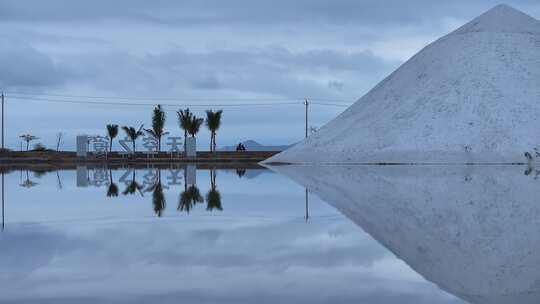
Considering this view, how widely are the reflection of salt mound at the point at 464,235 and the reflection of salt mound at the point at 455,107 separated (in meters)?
29.0

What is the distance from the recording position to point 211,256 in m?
7.86

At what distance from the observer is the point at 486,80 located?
5259cm

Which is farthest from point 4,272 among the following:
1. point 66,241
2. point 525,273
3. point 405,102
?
point 405,102

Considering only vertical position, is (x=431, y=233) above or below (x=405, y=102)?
below

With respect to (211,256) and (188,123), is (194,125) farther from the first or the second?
(211,256)

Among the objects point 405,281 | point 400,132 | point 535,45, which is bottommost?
point 405,281

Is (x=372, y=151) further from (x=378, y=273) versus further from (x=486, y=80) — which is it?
(x=378, y=273)

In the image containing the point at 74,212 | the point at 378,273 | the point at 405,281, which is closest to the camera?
the point at 405,281

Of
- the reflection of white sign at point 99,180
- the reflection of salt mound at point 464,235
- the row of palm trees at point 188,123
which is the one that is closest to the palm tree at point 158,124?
the row of palm trees at point 188,123

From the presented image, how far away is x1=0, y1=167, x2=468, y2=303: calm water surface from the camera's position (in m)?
5.89

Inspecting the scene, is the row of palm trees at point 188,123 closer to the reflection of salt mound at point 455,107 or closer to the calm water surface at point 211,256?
the reflection of salt mound at point 455,107

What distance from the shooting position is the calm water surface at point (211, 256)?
5.89 meters

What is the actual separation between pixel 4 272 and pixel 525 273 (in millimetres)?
5329

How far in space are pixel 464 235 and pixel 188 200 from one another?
8663 millimetres
